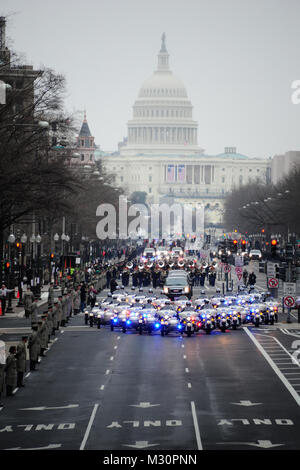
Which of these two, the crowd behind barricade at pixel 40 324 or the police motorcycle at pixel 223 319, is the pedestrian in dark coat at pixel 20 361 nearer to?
the crowd behind barricade at pixel 40 324

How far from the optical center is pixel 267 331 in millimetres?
56438

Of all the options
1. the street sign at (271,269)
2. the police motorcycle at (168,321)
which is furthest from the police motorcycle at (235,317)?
the street sign at (271,269)

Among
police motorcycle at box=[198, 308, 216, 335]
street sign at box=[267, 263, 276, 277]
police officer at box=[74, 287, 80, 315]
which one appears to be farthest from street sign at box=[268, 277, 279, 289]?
police motorcycle at box=[198, 308, 216, 335]

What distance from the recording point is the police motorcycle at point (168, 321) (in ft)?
181

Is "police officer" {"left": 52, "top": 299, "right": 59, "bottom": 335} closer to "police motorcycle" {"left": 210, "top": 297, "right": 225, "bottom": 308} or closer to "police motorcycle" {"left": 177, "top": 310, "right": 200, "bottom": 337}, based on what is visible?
"police motorcycle" {"left": 177, "top": 310, "right": 200, "bottom": 337}

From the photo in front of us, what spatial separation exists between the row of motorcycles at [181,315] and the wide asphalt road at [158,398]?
3.52 metres

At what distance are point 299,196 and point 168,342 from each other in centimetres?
7569

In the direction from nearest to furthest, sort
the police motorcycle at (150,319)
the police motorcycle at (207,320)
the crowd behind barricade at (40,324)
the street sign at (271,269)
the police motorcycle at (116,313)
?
the crowd behind barricade at (40,324) → the police motorcycle at (207,320) → the police motorcycle at (150,319) → the police motorcycle at (116,313) → the street sign at (271,269)

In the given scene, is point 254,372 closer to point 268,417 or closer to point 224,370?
point 224,370

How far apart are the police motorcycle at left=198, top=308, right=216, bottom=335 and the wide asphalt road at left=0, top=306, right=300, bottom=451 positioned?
3722 millimetres

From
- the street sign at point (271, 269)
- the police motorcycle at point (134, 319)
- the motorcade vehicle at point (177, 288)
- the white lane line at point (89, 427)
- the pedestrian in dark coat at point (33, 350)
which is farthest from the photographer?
the motorcade vehicle at point (177, 288)

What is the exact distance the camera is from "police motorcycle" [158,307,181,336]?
55.1 metres

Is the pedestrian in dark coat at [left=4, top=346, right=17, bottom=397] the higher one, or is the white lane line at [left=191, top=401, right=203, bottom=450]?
the pedestrian in dark coat at [left=4, top=346, right=17, bottom=397]
